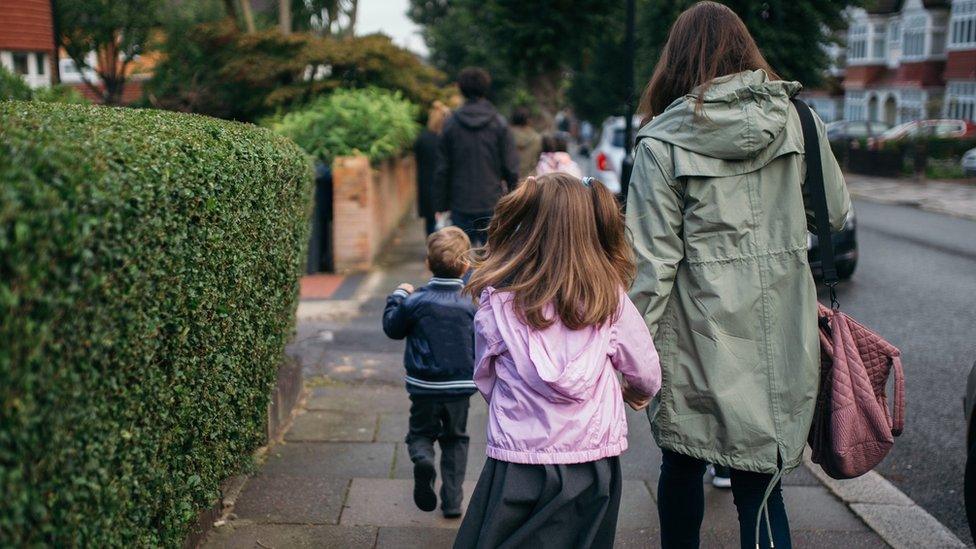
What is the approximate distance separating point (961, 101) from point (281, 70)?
35223 mm

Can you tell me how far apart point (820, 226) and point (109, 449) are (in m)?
2.20

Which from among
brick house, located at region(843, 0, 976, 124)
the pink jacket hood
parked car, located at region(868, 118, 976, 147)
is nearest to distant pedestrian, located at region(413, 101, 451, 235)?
the pink jacket hood

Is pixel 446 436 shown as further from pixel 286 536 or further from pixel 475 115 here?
pixel 475 115

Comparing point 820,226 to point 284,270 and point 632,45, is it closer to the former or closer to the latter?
point 284,270

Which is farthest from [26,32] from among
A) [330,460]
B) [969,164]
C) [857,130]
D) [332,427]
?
[857,130]

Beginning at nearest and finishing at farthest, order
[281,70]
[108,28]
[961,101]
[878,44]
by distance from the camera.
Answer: [281,70]
[108,28]
[961,101]
[878,44]

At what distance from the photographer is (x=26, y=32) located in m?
15.8

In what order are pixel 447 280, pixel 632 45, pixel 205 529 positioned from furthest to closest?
pixel 632 45, pixel 447 280, pixel 205 529

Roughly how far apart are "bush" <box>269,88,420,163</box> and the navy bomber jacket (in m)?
6.90

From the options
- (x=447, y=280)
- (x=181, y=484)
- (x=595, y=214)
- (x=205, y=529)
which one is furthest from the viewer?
(x=447, y=280)

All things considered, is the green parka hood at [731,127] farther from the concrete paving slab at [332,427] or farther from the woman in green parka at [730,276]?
the concrete paving slab at [332,427]

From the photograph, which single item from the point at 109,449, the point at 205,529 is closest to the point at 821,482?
the point at 205,529

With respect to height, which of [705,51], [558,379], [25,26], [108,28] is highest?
[108,28]

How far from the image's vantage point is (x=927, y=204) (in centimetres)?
2120
